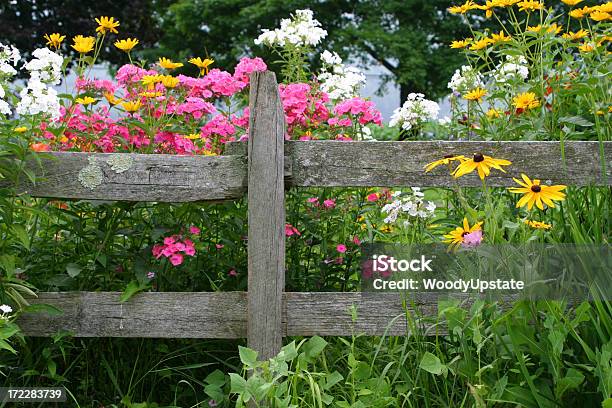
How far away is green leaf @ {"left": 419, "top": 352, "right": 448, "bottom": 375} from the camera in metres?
2.46

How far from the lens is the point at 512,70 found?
3408 mm

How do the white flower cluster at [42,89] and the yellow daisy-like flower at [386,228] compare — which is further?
the yellow daisy-like flower at [386,228]

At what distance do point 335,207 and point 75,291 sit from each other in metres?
1.02

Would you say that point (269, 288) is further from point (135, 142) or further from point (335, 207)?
point (135, 142)

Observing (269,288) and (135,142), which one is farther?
(135,142)

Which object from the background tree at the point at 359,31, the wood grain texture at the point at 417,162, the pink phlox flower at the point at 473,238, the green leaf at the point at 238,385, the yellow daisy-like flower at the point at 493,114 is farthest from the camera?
the background tree at the point at 359,31

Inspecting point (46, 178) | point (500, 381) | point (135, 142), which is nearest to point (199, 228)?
point (135, 142)

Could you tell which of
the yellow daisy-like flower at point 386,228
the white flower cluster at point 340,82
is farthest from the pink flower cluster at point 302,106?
the yellow daisy-like flower at point 386,228

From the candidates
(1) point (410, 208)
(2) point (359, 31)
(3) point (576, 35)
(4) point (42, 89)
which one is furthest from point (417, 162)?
(2) point (359, 31)

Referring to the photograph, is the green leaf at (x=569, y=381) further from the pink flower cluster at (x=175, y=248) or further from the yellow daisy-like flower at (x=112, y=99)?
the yellow daisy-like flower at (x=112, y=99)

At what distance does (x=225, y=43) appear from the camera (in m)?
18.7

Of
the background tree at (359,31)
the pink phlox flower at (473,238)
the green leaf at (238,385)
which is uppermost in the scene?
the background tree at (359,31)

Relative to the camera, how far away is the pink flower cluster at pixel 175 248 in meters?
2.82

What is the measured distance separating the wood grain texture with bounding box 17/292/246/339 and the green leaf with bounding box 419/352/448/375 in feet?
2.20
